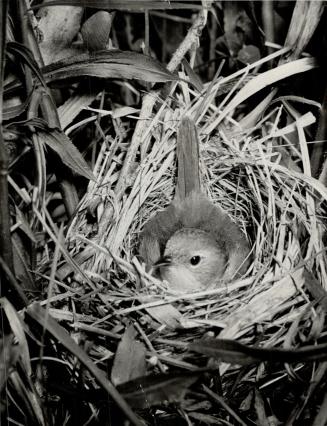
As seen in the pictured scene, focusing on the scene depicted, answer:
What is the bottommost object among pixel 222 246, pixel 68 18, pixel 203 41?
pixel 222 246

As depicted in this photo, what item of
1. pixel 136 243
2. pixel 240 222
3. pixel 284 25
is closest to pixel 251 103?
pixel 284 25

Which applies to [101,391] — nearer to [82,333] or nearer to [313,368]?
[82,333]

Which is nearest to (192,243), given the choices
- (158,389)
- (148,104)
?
(148,104)

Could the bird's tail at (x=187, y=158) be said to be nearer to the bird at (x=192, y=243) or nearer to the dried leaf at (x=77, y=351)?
the bird at (x=192, y=243)

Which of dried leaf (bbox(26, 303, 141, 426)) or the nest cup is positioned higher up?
the nest cup

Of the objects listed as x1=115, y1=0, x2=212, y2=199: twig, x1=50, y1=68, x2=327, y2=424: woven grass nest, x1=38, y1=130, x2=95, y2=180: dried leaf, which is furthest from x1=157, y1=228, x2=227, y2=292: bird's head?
x1=38, y1=130, x2=95, y2=180: dried leaf

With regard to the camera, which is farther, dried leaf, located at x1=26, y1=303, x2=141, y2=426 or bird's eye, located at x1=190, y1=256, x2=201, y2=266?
bird's eye, located at x1=190, y1=256, x2=201, y2=266

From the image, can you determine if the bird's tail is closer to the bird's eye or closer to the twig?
the twig
